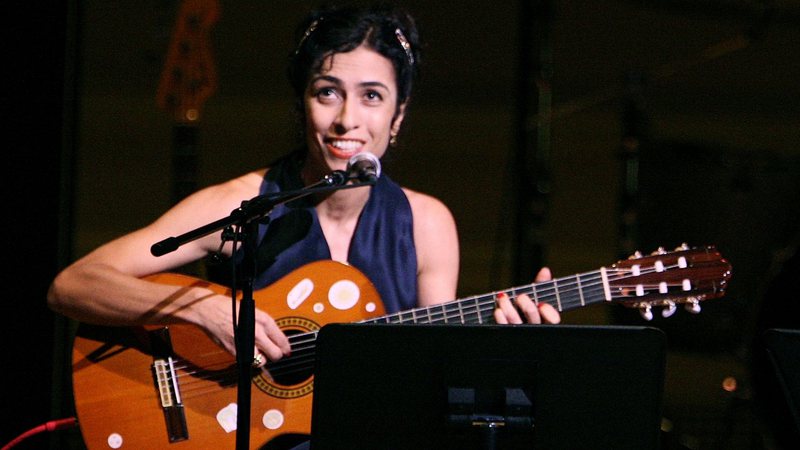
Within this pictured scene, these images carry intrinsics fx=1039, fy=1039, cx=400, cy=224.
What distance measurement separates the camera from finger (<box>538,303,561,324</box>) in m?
2.76

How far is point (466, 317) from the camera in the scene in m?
2.80

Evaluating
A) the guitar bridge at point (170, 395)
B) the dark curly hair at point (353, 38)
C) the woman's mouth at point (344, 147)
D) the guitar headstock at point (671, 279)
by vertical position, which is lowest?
the guitar bridge at point (170, 395)

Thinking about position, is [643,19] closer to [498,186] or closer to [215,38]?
[498,186]

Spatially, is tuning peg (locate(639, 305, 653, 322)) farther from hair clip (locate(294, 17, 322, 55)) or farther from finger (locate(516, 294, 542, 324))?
hair clip (locate(294, 17, 322, 55))

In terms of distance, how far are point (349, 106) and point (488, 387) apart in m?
1.26

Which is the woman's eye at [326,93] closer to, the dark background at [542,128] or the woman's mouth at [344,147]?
the woman's mouth at [344,147]

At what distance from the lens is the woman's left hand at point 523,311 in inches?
108

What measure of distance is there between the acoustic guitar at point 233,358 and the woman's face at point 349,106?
425 mm

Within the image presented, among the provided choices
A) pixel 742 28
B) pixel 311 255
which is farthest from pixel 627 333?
pixel 742 28

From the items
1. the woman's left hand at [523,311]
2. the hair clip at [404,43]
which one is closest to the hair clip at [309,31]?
the hair clip at [404,43]

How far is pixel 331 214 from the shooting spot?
3.13 metres

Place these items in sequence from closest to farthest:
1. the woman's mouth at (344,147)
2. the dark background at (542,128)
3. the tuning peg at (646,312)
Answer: the tuning peg at (646,312)
the woman's mouth at (344,147)
the dark background at (542,128)

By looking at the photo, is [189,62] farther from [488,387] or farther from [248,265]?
[488,387]

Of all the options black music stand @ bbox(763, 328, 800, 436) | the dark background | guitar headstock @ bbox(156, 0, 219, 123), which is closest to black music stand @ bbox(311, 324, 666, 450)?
black music stand @ bbox(763, 328, 800, 436)
